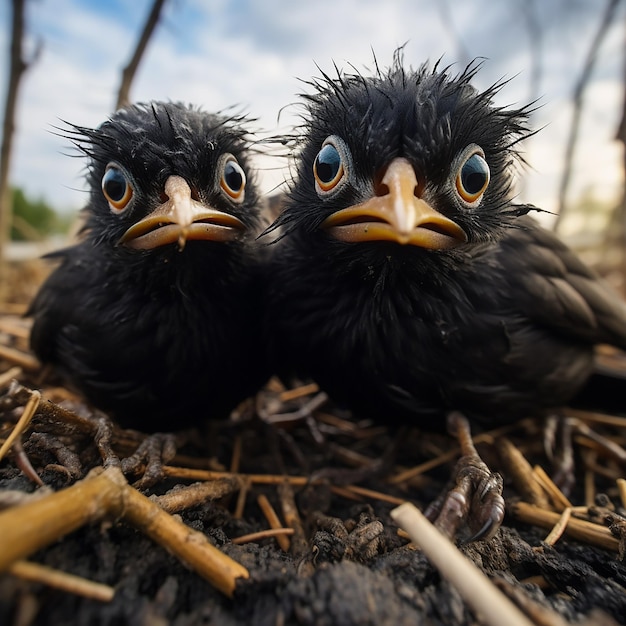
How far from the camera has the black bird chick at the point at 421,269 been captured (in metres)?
1.36

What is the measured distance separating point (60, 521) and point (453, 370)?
1.23m

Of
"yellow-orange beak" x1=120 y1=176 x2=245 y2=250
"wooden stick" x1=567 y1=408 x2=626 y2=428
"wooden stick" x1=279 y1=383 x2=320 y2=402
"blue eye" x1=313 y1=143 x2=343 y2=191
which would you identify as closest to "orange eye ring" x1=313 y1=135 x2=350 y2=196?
"blue eye" x1=313 y1=143 x2=343 y2=191

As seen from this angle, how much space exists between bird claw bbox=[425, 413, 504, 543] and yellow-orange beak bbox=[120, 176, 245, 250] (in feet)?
3.21

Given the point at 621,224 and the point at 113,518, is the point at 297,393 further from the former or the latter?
the point at 621,224

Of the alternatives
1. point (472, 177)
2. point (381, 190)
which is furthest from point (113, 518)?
point (472, 177)

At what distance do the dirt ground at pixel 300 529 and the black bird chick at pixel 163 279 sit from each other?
19 cm

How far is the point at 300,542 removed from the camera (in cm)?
137

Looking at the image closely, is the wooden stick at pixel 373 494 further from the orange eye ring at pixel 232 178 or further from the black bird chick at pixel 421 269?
the orange eye ring at pixel 232 178

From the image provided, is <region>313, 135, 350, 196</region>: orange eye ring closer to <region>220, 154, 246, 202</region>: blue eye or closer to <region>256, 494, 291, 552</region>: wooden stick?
<region>220, 154, 246, 202</region>: blue eye

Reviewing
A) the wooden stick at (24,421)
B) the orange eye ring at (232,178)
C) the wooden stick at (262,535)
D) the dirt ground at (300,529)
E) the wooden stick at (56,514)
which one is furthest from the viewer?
the orange eye ring at (232,178)

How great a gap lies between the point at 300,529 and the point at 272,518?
10cm

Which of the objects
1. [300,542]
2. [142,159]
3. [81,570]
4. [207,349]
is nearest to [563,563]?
[300,542]

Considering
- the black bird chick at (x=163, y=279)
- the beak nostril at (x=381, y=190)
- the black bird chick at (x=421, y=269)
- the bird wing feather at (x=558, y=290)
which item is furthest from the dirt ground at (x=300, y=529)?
the beak nostril at (x=381, y=190)

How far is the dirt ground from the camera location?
0.85 m
